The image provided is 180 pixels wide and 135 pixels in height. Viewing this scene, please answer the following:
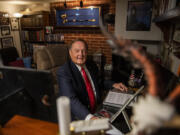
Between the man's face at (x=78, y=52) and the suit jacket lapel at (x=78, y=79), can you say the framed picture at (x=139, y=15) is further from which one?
A: the suit jacket lapel at (x=78, y=79)

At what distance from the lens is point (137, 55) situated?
0.41m

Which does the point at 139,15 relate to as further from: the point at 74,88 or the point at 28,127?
the point at 28,127

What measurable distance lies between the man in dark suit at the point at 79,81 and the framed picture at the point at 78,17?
2257 millimetres

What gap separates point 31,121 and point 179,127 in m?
0.96

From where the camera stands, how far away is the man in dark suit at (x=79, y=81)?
137cm

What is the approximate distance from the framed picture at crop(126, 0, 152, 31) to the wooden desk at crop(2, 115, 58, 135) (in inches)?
78.5

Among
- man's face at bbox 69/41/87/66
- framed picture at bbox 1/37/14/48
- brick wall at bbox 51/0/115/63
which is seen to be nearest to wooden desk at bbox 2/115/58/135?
man's face at bbox 69/41/87/66

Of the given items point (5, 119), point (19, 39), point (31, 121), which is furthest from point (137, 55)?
point (19, 39)

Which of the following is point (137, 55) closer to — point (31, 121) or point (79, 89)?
point (31, 121)

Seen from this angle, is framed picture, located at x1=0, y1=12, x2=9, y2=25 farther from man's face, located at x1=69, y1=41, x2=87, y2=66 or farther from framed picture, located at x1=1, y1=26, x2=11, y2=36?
man's face, located at x1=69, y1=41, x2=87, y2=66

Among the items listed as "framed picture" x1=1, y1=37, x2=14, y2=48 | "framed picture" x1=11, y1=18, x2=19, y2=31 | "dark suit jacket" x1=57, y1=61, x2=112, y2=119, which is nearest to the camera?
"dark suit jacket" x1=57, y1=61, x2=112, y2=119

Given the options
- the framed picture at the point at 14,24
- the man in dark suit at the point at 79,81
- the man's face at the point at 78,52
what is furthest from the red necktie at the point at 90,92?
the framed picture at the point at 14,24

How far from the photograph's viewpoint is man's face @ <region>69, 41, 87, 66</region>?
5.01ft

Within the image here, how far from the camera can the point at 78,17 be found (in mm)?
3707
